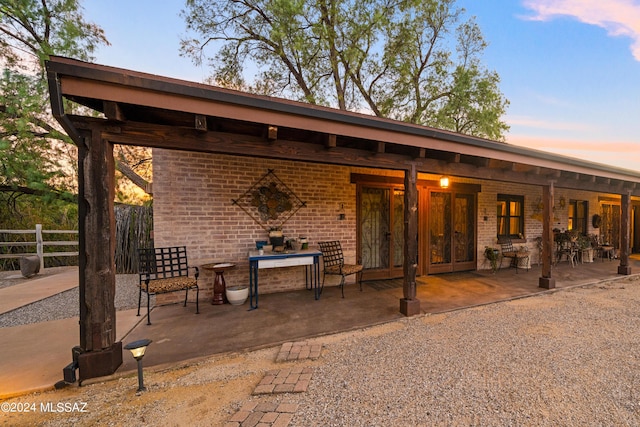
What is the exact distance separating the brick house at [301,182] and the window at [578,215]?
0.07m

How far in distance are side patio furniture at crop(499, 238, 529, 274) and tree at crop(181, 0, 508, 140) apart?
17.2 feet

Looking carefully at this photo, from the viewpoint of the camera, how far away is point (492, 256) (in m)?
6.18

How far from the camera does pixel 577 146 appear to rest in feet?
35.2

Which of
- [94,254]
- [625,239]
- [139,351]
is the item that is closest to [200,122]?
[94,254]

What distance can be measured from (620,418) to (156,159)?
223 inches

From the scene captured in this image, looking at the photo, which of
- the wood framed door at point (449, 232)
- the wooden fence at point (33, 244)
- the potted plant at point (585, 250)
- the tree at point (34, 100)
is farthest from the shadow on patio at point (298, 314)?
the tree at point (34, 100)

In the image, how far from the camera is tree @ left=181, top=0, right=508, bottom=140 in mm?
8141

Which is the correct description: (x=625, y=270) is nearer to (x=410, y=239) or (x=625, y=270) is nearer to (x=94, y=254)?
(x=410, y=239)

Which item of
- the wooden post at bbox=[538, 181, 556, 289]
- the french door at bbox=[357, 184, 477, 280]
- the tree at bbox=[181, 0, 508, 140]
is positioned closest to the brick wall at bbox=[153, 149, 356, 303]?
the french door at bbox=[357, 184, 477, 280]

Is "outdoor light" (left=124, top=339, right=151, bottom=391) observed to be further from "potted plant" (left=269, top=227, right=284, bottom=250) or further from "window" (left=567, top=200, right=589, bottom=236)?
"window" (left=567, top=200, right=589, bottom=236)

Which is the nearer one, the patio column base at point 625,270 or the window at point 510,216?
→ the patio column base at point 625,270

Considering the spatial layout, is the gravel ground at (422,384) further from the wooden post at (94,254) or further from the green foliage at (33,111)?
the green foliage at (33,111)

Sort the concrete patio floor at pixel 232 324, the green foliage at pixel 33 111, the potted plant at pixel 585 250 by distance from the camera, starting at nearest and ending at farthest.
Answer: the concrete patio floor at pixel 232 324 → the green foliage at pixel 33 111 → the potted plant at pixel 585 250

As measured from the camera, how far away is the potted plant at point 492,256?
20.2ft
